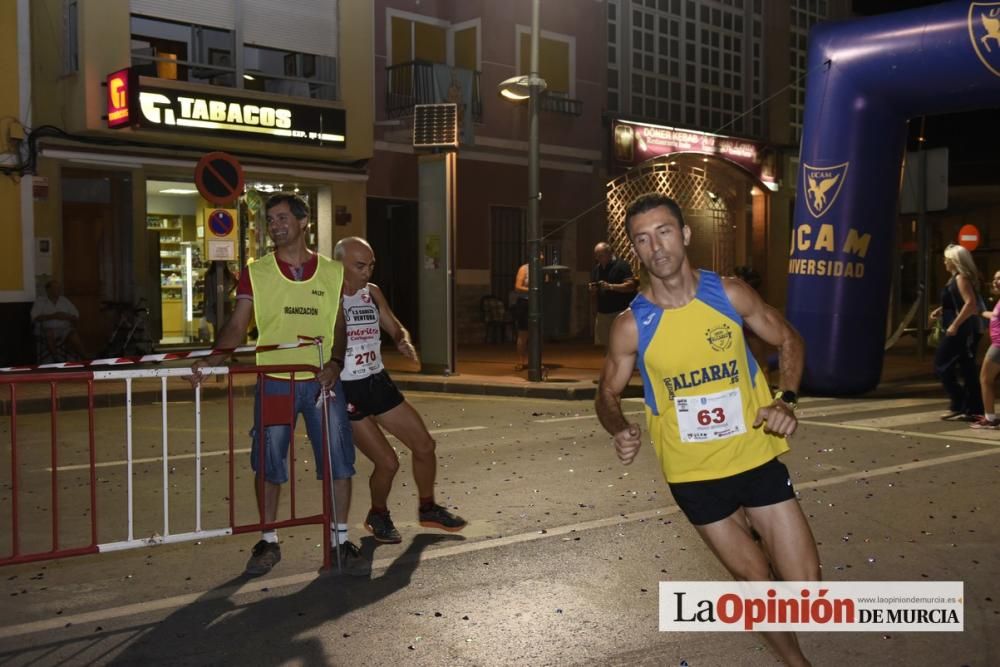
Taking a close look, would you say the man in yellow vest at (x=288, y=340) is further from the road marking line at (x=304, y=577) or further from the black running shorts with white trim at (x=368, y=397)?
the black running shorts with white trim at (x=368, y=397)

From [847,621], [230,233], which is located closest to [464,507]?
[847,621]

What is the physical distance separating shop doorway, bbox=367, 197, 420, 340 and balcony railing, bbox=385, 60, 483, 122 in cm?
213

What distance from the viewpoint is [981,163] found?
3653 cm

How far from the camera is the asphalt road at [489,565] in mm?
4582

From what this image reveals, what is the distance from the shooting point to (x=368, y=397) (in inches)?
251

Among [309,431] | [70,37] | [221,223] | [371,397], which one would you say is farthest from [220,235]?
[309,431]

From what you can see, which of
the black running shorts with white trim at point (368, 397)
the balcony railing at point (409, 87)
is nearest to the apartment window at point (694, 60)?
the balcony railing at point (409, 87)

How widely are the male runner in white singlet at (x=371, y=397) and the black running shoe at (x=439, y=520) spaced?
0.93 ft

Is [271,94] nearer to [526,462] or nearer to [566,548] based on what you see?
[526,462]

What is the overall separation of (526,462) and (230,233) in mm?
7969

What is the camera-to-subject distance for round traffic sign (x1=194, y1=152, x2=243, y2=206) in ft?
47.0

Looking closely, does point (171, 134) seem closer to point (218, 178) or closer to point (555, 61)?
point (218, 178)

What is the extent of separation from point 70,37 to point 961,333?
45.9 feet

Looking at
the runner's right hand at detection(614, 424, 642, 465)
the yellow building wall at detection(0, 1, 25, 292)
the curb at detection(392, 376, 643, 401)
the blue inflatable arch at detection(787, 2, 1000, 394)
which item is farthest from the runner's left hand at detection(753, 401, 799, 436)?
the yellow building wall at detection(0, 1, 25, 292)
